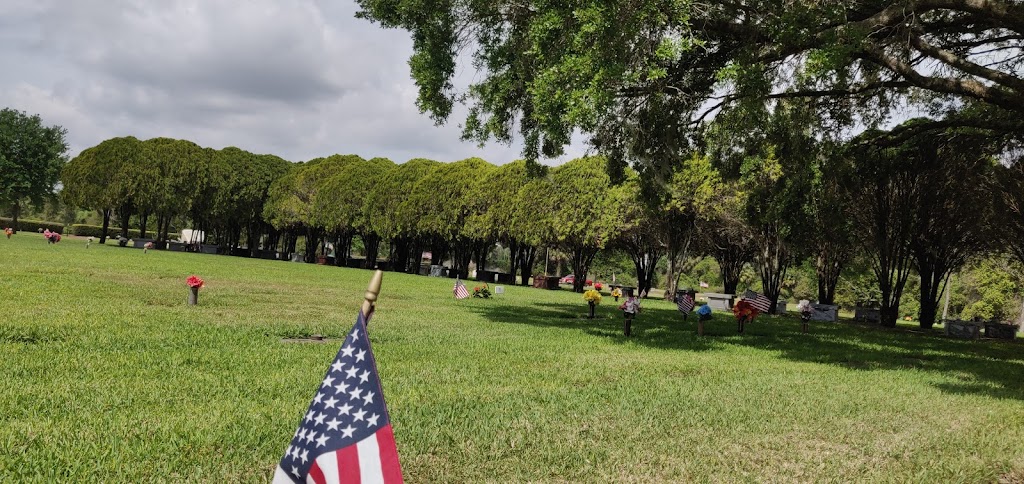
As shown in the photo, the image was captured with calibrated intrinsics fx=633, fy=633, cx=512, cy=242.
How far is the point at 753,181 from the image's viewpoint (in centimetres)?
2431

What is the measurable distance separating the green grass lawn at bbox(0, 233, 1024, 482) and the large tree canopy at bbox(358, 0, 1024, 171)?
15.8 feet

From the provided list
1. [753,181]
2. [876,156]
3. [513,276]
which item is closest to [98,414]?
[876,156]

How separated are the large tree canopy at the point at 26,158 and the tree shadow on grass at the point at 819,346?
196 ft

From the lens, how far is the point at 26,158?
199 feet

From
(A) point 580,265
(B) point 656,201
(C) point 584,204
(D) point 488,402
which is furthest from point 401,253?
(D) point 488,402

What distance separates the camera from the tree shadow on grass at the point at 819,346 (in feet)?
39.1

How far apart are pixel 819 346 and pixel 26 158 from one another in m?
71.2

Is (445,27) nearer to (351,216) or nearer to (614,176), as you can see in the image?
(614,176)

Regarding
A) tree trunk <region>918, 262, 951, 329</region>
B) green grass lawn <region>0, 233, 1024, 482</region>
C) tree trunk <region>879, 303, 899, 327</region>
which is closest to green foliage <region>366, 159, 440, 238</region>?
tree trunk <region>879, 303, 899, 327</region>

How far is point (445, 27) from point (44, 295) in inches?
407

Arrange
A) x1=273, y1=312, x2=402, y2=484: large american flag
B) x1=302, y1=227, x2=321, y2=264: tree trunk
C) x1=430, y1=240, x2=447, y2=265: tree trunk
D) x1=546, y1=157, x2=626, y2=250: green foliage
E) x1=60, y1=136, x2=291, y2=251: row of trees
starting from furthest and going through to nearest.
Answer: x1=302, y1=227, x2=321, y2=264: tree trunk → x1=430, y1=240, x2=447, y2=265: tree trunk → x1=60, y1=136, x2=291, y2=251: row of trees → x1=546, y1=157, x2=626, y2=250: green foliage → x1=273, y1=312, x2=402, y2=484: large american flag

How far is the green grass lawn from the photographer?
473cm

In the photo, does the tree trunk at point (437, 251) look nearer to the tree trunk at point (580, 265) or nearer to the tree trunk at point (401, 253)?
the tree trunk at point (401, 253)

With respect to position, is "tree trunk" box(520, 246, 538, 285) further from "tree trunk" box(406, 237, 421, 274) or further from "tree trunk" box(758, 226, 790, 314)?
"tree trunk" box(758, 226, 790, 314)
